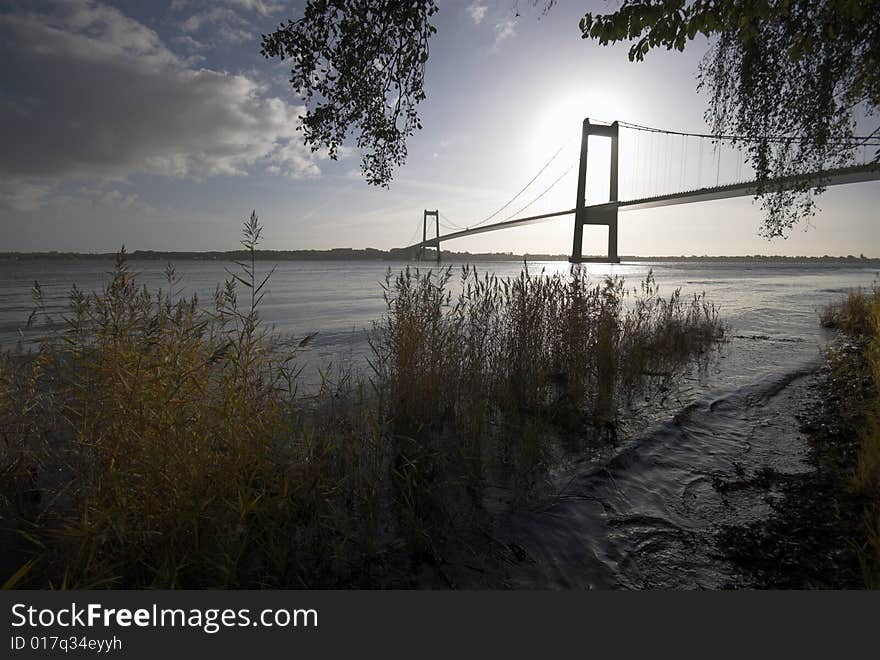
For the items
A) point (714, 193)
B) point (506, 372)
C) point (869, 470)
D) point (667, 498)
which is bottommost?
point (667, 498)

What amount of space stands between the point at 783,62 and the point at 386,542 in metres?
6.89

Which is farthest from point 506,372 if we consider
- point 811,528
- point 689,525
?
point 811,528

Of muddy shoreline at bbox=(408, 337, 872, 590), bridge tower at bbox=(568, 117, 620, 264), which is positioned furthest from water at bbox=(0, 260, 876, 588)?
bridge tower at bbox=(568, 117, 620, 264)

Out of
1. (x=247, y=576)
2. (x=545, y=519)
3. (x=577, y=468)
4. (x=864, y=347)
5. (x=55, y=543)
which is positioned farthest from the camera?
(x=864, y=347)

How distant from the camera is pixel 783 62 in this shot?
5.02m

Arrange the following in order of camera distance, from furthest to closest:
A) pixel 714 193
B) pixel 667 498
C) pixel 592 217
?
pixel 592 217, pixel 714 193, pixel 667 498

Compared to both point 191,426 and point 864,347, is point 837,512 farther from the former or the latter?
point 864,347

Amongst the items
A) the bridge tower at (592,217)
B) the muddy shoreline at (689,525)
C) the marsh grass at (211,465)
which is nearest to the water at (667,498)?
the muddy shoreline at (689,525)

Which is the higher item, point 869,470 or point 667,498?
point 869,470

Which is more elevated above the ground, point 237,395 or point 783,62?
point 783,62

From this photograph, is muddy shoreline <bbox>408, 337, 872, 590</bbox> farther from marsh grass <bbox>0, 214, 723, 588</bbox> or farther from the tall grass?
the tall grass

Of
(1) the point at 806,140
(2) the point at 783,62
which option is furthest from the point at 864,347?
(2) the point at 783,62

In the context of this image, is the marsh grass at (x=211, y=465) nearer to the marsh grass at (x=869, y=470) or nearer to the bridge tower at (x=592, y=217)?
the marsh grass at (x=869, y=470)

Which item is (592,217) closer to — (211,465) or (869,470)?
(869,470)
